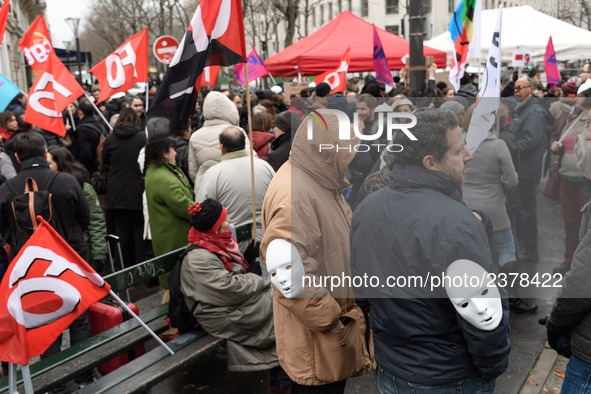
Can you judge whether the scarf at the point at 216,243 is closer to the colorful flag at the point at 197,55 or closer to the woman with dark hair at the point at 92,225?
the colorful flag at the point at 197,55

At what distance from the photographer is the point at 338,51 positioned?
13242mm

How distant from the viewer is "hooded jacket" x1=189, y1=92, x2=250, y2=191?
5.93 m

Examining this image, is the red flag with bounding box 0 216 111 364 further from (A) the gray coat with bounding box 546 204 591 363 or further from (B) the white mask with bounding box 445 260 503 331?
(A) the gray coat with bounding box 546 204 591 363

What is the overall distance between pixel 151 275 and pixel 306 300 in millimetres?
2106

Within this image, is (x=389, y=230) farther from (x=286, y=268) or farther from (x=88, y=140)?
(x=88, y=140)

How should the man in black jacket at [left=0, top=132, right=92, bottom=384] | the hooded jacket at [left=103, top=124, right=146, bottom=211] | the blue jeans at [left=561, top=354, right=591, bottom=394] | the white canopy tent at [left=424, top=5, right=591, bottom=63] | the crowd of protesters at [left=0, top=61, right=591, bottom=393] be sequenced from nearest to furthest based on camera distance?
the crowd of protesters at [left=0, top=61, right=591, bottom=393], the blue jeans at [left=561, top=354, right=591, bottom=394], the man in black jacket at [left=0, top=132, right=92, bottom=384], the hooded jacket at [left=103, top=124, right=146, bottom=211], the white canopy tent at [left=424, top=5, right=591, bottom=63]

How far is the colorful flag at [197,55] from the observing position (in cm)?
358

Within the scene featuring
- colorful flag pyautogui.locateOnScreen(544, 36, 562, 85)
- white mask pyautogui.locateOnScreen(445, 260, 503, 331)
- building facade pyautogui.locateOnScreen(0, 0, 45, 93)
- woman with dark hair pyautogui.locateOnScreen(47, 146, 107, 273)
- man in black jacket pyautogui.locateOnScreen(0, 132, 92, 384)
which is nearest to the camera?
white mask pyautogui.locateOnScreen(445, 260, 503, 331)

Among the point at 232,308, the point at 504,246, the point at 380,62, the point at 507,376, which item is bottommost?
the point at 507,376

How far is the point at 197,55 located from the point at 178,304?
1674mm

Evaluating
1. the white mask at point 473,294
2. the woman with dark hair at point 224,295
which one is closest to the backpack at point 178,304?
the woman with dark hair at point 224,295

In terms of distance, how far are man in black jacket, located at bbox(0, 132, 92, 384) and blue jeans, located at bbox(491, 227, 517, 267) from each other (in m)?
3.03

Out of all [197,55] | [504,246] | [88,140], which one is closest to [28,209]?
[197,55]

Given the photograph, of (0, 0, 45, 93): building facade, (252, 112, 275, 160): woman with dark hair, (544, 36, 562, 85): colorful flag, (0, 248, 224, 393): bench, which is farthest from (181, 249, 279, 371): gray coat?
(0, 0, 45, 93): building facade
